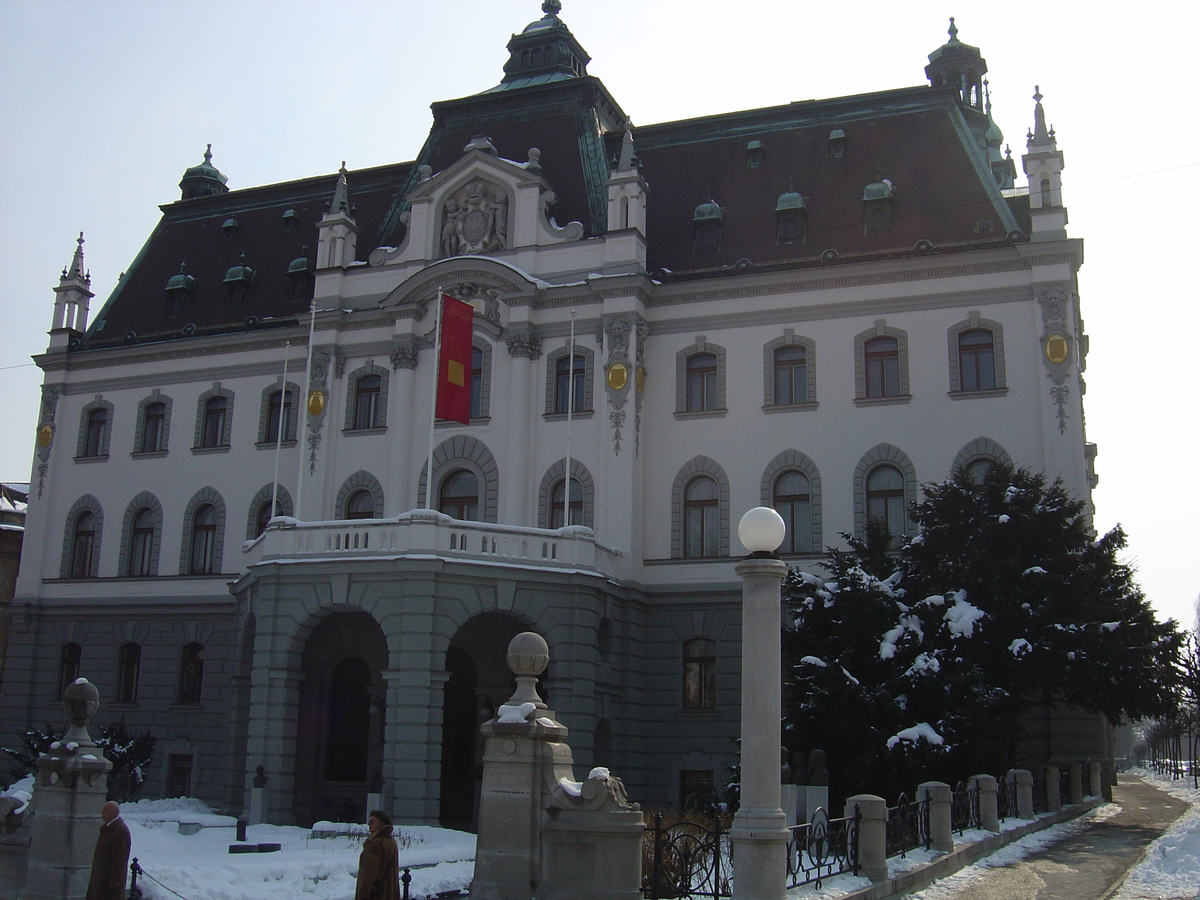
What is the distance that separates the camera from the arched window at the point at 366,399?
1515 inches

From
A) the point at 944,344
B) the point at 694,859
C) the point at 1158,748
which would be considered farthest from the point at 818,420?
the point at 1158,748

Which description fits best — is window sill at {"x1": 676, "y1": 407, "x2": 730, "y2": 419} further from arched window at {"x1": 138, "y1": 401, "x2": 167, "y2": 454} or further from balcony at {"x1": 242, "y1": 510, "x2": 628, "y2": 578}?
arched window at {"x1": 138, "y1": 401, "x2": 167, "y2": 454}

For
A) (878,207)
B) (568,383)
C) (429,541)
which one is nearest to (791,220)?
(878,207)

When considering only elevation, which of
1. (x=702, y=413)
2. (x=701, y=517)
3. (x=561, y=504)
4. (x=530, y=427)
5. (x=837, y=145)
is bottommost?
(x=701, y=517)

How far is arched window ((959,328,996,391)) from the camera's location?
109 feet

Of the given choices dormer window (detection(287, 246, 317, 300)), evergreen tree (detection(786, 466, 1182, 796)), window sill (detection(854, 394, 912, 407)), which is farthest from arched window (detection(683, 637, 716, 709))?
dormer window (detection(287, 246, 317, 300))

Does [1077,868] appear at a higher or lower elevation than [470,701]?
lower

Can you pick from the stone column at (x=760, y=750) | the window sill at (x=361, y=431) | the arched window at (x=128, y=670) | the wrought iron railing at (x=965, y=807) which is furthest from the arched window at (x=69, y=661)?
the stone column at (x=760, y=750)

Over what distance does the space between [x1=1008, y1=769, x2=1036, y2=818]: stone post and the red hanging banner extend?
626 inches

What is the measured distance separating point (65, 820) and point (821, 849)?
10.3m

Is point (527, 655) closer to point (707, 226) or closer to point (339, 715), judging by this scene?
point (339, 715)

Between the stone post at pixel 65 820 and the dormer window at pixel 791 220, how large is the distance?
82.0 feet

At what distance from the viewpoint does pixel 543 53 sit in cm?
4488

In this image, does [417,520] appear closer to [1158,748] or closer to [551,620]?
[551,620]
